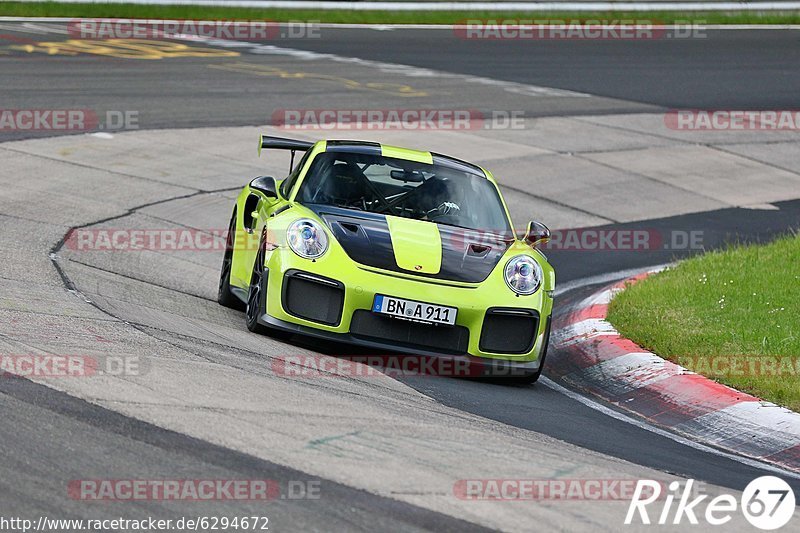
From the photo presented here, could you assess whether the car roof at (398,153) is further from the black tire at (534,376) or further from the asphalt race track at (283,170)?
the black tire at (534,376)

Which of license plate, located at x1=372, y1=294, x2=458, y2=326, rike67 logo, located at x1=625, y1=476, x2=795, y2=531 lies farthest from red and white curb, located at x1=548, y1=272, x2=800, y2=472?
license plate, located at x1=372, y1=294, x2=458, y2=326

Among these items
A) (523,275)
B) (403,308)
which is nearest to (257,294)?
(403,308)

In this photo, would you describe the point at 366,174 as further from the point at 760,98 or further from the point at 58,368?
the point at 760,98

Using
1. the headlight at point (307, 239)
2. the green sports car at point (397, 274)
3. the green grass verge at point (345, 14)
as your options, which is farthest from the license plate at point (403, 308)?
the green grass verge at point (345, 14)

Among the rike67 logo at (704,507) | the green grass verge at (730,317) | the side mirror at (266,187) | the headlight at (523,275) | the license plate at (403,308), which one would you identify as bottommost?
the green grass verge at (730,317)

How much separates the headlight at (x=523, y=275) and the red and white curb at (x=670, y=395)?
0.76m

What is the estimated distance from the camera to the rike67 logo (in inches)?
196

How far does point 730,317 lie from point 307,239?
3032 millimetres

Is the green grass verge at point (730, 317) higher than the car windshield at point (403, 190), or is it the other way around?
the car windshield at point (403, 190)

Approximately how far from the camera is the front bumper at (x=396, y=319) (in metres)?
7.43

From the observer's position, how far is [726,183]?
641 inches

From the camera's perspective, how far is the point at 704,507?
5164 mm

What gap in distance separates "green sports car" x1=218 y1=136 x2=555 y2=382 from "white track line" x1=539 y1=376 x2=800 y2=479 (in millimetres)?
303

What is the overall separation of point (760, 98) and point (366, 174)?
14532 mm
